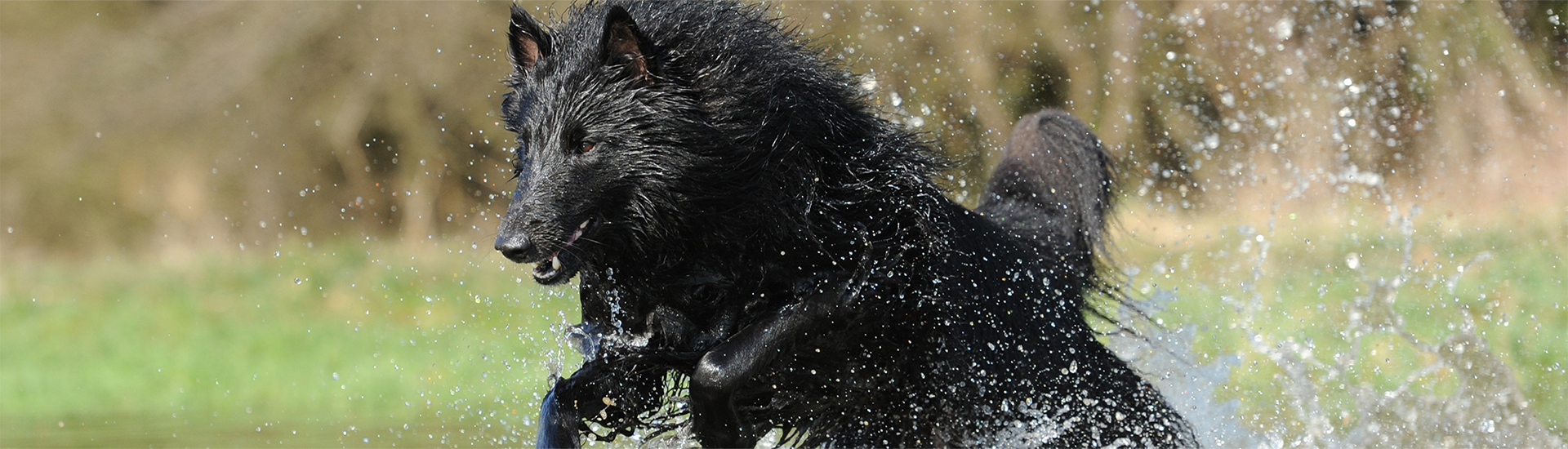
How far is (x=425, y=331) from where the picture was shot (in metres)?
11.5

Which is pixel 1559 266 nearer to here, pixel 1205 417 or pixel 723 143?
pixel 1205 417

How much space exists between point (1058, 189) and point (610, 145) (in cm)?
177

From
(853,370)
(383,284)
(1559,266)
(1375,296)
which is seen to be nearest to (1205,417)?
(853,370)

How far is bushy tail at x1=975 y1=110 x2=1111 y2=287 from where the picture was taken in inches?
174

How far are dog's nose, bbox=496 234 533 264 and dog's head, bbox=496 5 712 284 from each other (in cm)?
10

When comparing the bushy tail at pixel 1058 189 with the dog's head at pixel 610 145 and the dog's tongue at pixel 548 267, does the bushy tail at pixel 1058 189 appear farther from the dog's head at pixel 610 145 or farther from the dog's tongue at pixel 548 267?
the dog's tongue at pixel 548 267

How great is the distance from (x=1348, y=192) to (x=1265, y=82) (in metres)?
1.23

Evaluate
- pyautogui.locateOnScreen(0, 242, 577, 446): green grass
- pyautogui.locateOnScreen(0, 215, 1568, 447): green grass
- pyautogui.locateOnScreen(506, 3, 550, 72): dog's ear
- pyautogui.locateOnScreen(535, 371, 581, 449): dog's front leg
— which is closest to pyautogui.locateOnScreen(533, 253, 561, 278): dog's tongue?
pyautogui.locateOnScreen(535, 371, 581, 449): dog's front leg

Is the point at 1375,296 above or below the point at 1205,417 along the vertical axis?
above

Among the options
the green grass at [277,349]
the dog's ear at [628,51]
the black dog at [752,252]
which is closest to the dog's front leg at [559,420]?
the black dog at [752,252]

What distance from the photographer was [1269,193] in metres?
12.1

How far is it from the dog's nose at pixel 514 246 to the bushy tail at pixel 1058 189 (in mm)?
1741

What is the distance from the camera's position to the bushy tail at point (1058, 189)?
4418 mm

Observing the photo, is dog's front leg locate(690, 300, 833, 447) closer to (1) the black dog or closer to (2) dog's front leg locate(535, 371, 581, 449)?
(1) the black dog
